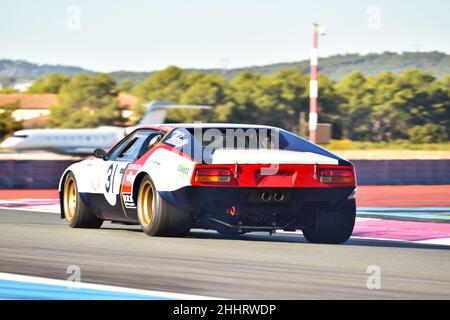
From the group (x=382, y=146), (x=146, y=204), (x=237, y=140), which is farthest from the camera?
(x=382, y=146)

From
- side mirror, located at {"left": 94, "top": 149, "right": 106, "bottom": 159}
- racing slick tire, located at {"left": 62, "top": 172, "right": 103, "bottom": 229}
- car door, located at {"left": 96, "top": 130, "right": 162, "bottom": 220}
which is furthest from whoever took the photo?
racing slick tire, located at {"left": 62, "top": 172, "right": 103, "bottom": 229}

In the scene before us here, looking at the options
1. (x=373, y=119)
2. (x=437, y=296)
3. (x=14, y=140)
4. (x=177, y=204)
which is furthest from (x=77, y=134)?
(x=373, y=119)

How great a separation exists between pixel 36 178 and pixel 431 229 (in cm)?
1321

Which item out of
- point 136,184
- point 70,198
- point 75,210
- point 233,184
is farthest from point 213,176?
point 70,198

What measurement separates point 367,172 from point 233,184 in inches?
708

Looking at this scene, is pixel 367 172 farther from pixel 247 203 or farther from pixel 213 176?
pixel 213 176

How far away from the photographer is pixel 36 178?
973 inches

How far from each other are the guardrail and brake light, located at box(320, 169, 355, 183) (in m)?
15.1

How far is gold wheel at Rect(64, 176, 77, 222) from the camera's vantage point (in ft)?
39.1

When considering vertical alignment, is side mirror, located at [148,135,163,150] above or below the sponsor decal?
above

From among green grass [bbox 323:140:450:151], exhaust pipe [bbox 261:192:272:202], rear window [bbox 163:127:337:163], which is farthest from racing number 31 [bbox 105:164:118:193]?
green grass [bbox 323:140:450:151]

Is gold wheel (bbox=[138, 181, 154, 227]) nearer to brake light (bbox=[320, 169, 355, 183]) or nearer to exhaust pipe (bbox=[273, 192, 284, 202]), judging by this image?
exhaust pipe (bbox=[273, 192, 284, 202])

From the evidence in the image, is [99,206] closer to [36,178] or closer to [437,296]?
[437,296]

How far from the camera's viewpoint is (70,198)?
12.0m
